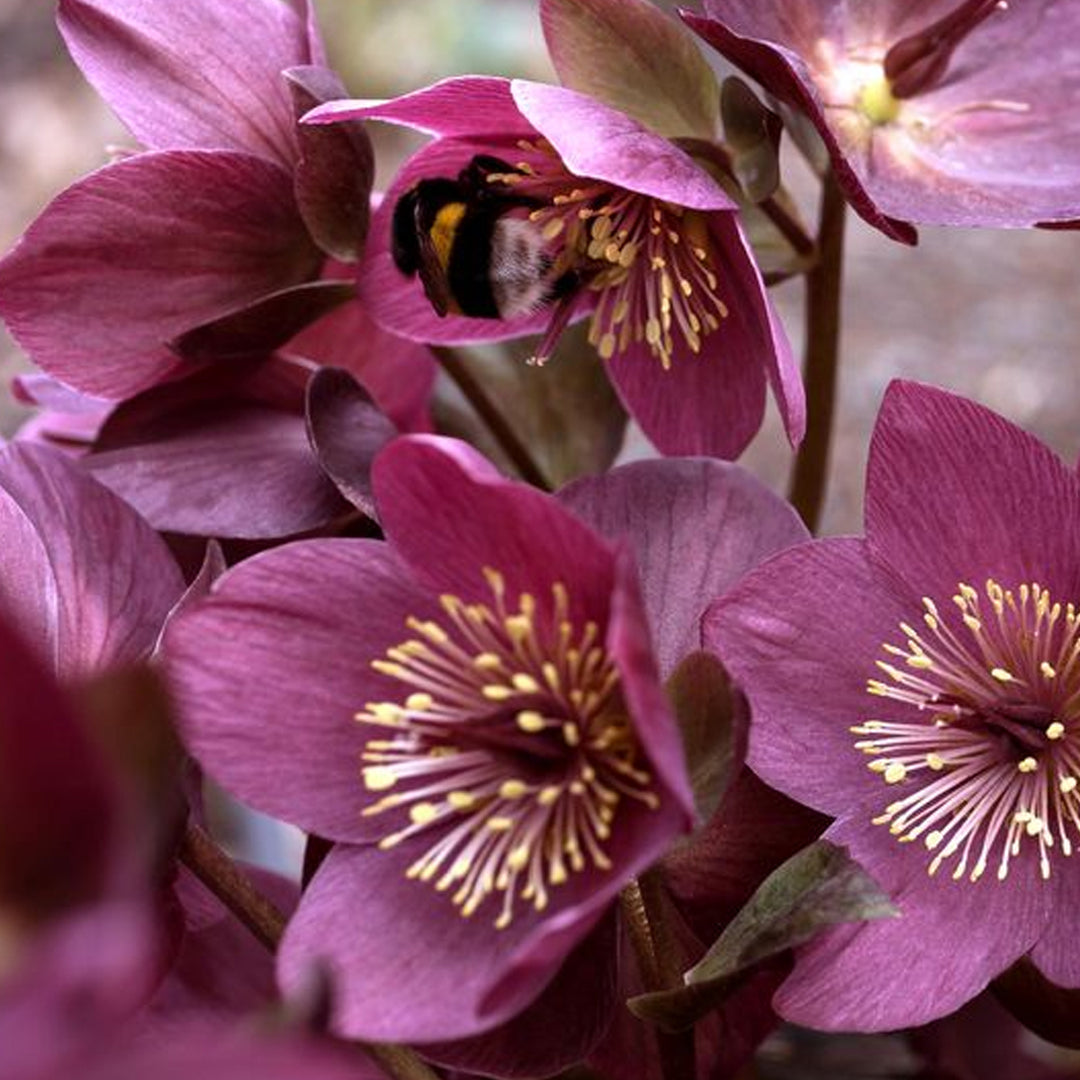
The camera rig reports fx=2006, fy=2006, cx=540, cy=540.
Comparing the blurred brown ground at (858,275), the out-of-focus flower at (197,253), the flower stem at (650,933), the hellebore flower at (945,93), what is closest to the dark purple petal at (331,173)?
the out-of-focus flower at (197,253)

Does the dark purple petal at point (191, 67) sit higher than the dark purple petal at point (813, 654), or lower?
higher

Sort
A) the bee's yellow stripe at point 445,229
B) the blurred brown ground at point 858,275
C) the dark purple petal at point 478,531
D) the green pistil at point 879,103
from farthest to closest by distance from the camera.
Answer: the blurred brown ground at point 858,275
the green pistil at point 879,103
the bee's yellow stripe at point 445,229
the dark purple petal at point 478,531

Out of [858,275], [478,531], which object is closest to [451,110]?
[478,531]

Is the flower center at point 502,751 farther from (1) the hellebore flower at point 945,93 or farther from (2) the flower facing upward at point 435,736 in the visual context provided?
(1) the hellebore flower at point 945,93

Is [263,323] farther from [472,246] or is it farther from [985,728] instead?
[985,728]

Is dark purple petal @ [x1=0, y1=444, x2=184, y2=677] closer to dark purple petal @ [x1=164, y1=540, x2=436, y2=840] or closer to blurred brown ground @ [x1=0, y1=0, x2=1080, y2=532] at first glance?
dark purple petal @ [x1=164, y1=540, x2=436, y2=840]

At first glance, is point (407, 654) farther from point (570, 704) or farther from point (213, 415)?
point (213, 415)
